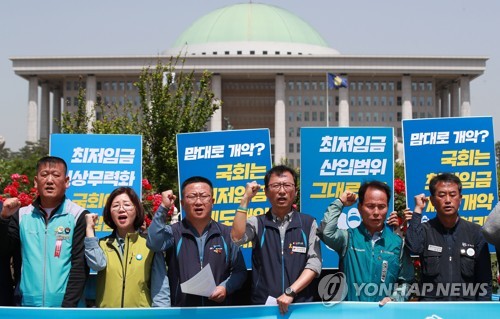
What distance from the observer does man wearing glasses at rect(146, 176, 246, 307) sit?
4574mm

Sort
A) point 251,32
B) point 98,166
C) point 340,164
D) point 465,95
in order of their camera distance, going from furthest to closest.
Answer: point 251,32
point 465,95
point 98,166
point 340,164

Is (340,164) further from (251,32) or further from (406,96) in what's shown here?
(251,32)

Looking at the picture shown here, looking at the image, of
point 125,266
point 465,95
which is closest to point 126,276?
point 125,266

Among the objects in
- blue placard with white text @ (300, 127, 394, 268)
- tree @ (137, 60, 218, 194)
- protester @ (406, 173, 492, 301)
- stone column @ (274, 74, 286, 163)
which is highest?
stone column @ (274, 74, 286, 163)

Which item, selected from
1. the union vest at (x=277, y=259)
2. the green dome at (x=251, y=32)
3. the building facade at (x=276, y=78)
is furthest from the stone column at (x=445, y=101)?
the union vest at (x=277, y=259)

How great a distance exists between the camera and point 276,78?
70.1 meters

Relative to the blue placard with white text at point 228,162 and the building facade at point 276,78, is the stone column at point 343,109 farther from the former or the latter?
the blue placard with white text at point 228,162

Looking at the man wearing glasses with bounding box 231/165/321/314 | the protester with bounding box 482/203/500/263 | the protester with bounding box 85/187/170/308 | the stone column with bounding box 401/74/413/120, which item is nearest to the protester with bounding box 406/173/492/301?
the protester with bounding box 482/203/500/263

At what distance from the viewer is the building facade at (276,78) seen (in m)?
68.4

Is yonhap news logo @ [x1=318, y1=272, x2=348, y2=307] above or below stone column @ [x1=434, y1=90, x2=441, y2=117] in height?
below

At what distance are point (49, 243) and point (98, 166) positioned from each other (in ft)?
7.06

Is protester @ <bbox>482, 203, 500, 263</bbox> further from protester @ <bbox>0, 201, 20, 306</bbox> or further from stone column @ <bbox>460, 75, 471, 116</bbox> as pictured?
stone column @ <bbox>460, 75, 471, 116</bbox>

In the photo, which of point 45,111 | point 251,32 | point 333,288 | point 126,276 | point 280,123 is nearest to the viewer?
point 126,276

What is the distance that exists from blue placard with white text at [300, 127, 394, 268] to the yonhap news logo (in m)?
1.45
